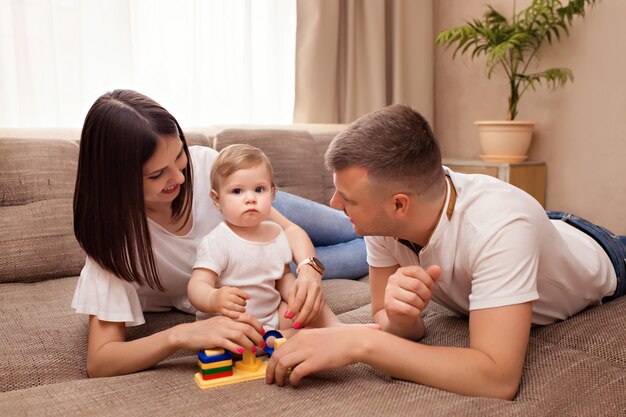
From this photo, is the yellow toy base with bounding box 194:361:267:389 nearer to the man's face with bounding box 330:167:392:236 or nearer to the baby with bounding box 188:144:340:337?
the baby with bounding box 188:144:340:337

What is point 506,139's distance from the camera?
132 inches

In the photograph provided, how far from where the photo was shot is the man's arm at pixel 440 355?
1029 mm

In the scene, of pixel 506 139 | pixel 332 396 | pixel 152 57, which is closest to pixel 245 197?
pixel 332 396

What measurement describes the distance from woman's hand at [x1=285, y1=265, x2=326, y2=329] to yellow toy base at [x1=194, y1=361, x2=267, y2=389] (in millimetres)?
139

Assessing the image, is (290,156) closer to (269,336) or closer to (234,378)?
(269,336)

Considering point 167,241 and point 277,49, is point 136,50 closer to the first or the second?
point 277,49

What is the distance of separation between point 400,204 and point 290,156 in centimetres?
138

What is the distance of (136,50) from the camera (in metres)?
2.97

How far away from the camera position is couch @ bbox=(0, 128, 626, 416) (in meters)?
1.00

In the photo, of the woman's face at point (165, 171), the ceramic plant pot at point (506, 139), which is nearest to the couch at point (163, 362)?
the woman's face at point (165, 171)

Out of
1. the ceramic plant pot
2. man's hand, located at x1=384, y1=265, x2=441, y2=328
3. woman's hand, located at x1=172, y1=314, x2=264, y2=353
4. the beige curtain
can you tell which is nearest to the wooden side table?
the ceramic plant pot

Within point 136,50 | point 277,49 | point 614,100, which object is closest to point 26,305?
point 136,50

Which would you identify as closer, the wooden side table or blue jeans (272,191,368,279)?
blue jeans (272,191,368,279)

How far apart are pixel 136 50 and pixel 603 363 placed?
259cm
